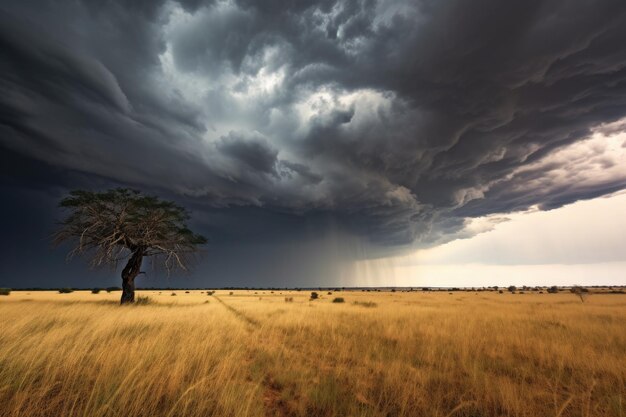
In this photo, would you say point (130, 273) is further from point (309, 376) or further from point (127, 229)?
point (309, 376)

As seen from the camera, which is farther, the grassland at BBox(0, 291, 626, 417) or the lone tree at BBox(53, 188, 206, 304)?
the lone tree at BBox(53, 188, 206, 304)

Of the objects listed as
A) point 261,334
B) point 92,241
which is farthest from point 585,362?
point 92,241

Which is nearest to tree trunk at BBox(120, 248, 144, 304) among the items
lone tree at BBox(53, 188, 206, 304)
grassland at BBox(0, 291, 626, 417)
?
lone tree at BBox(53, 188, 206, 304)

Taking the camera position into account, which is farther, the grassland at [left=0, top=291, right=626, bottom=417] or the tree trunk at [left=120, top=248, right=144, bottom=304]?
the tree trunk at [left=120, top=248, right=144, bottom=304]

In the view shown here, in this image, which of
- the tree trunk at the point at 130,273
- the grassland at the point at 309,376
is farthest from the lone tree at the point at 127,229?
the grassland at the point at 309,376

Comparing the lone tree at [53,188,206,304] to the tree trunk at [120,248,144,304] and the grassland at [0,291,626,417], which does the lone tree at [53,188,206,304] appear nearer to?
the tree trunk at [120,248,144,304]

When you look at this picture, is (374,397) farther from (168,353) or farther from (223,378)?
(168,353)

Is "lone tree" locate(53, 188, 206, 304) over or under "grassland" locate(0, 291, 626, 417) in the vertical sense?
over

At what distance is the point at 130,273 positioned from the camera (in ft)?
82.6

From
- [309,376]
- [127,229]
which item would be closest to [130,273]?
[127,229]

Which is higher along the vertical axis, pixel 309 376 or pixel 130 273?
pixel 130 273

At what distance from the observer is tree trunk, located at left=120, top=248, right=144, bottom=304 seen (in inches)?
977

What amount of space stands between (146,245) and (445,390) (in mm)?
26561

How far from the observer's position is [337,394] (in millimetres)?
4914
